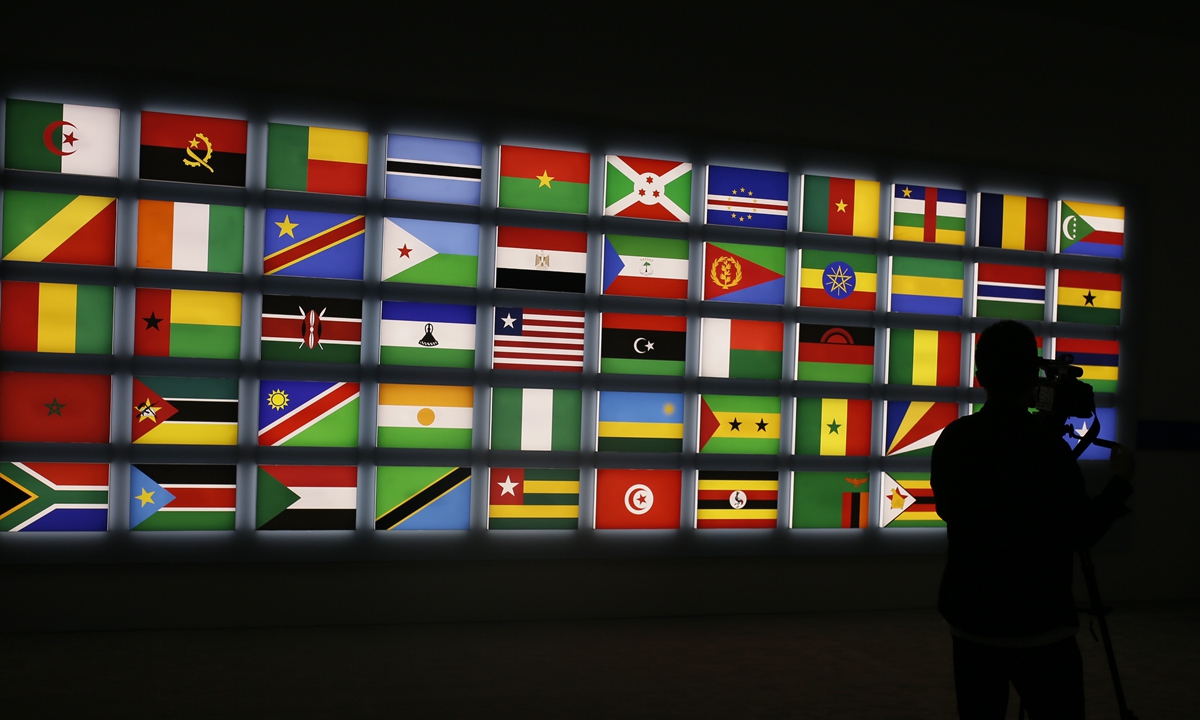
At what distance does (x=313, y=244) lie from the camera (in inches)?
156

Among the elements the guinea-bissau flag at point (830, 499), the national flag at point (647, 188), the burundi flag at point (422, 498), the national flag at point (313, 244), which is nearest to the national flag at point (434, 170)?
the national flag at point (313, 244)

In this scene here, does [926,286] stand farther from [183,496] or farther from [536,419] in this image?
[183,496]

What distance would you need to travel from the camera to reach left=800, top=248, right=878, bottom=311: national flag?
4504 millimetres

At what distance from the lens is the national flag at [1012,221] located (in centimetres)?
475

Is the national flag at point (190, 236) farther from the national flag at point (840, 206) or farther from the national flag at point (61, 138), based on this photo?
the national flag at point (840, 206)

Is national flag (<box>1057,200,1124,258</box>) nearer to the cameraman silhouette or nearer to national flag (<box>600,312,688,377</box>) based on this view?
national flag (<box>600,312,688,377</box>)

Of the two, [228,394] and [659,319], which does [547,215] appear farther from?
[228,394]

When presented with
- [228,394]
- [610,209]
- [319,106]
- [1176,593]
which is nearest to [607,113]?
[610,209]

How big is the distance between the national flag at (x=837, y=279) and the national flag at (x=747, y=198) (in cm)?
28

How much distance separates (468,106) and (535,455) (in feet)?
6.06

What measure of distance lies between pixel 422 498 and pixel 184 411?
121 cm

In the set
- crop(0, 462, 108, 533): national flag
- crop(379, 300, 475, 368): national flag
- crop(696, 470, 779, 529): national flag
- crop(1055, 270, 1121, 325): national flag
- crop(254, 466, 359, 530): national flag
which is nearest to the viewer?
crop(0, 462, 108, 533): national flag

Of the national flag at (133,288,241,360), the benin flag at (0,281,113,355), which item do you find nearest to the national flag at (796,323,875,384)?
the national flag at (133,288,241,360)

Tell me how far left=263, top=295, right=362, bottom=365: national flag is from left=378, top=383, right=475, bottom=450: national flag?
0.92 feet
